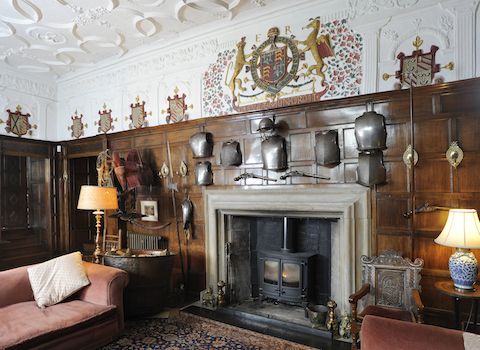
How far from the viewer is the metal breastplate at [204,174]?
4270 millimetres

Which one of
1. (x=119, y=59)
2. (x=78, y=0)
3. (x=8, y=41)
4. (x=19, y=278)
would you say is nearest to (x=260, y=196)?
(x=19, y=278)

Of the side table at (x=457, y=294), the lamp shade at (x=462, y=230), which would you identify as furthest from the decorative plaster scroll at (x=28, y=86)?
the side table at (x=457, y=294)

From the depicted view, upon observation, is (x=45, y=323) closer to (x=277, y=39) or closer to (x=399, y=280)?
(x=399, y=280)

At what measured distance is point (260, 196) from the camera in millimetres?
3891

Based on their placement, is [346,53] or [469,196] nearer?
[469,196]

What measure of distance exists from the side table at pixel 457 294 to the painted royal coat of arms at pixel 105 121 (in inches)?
196

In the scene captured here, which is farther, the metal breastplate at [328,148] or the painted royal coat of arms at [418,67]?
the metal breastplate at [328,148]

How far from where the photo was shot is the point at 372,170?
315 centimetres

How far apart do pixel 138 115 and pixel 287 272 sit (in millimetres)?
3236

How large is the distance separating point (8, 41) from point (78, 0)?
5.71 feet

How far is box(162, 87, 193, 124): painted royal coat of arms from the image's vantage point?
4655 mm

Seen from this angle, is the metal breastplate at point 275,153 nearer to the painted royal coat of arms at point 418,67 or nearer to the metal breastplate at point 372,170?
the metal breastplate at point 372,170

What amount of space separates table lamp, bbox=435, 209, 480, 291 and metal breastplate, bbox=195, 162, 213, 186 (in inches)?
103

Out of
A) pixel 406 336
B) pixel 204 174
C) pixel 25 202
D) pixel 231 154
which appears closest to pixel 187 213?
pixel 204 174
